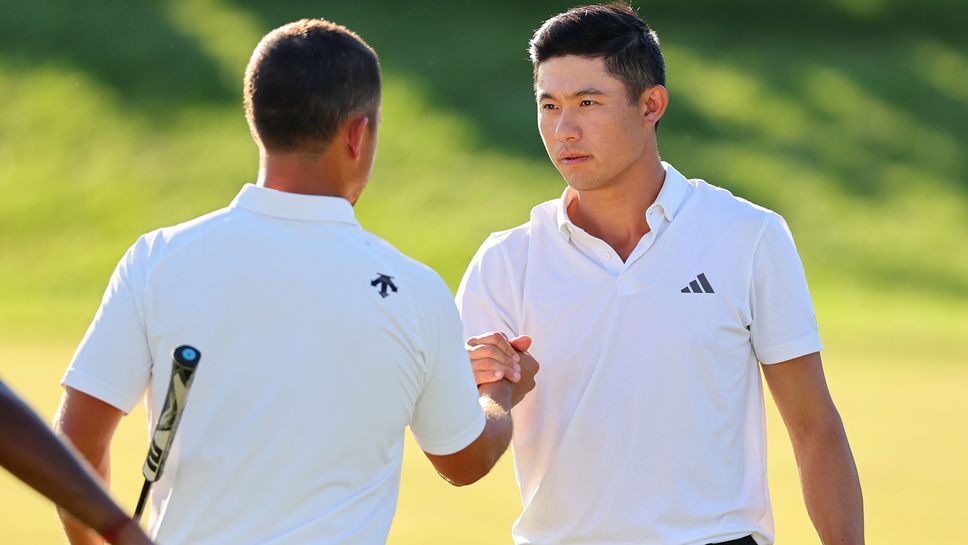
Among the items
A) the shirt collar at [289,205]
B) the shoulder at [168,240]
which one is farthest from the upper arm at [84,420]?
the shirt collar at [289,205]

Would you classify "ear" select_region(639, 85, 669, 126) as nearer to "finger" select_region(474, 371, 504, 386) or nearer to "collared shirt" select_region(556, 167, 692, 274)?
"collared shirt" select_region(556, 167, 692, 274)

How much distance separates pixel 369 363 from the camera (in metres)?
2.84

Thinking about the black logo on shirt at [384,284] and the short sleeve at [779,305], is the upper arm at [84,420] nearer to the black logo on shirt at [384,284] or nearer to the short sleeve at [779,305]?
the black logo on shirt at [384,284]

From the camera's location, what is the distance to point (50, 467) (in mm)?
2252

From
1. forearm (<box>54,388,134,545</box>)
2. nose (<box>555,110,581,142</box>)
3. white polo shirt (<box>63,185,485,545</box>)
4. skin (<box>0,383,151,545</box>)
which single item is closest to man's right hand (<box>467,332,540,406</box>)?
nose (<box>555,110,581,142</box>)

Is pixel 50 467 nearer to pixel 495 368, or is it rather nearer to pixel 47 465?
pixel 47 465

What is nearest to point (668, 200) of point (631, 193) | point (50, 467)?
point (631, 193)

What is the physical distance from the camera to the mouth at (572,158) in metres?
4.15

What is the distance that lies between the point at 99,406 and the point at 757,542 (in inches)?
73.3

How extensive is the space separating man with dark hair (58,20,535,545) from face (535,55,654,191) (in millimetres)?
1239

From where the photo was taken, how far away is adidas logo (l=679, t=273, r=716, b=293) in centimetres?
398

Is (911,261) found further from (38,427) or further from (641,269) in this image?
(38,427)

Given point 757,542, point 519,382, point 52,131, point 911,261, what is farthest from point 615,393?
point 52,131

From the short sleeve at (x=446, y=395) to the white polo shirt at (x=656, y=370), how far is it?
33.1 inches
